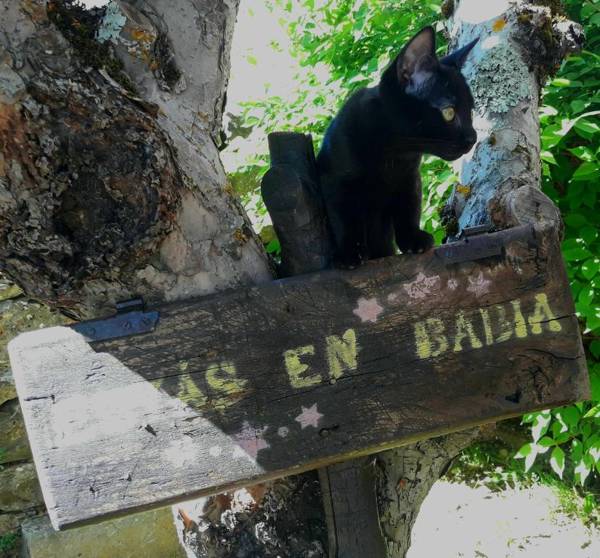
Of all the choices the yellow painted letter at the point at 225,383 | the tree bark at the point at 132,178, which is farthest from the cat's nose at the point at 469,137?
the yellow painted letter at the point at 225,383

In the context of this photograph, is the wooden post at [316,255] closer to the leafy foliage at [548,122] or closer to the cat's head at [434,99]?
the cat's head at [434,99]

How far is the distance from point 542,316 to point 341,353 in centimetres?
46

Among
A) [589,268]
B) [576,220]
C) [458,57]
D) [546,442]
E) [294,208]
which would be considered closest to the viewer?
[294,208]

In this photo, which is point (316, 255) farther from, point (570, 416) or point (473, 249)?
point (570, 416)

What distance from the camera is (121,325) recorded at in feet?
4.44

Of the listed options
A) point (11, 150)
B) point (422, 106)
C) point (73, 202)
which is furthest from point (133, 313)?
point (422, 106)

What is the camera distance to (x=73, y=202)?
1331 mm

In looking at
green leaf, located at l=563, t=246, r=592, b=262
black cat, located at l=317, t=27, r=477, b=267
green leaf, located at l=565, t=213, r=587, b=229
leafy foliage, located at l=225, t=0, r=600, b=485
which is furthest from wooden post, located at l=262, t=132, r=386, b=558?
green leaf, located at l=565, t=213, r=587, b=229

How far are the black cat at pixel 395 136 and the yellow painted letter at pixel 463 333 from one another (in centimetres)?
30

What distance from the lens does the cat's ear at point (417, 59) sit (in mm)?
1757

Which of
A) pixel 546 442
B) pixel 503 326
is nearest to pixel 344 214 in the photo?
pixel 503 326

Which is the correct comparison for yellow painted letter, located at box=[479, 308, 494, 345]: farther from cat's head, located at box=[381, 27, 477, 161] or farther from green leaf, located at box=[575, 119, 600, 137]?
green leaf, located at box=[575, 119, 600, 137]

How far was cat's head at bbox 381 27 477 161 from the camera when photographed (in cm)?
182

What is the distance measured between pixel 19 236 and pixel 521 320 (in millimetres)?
1048
